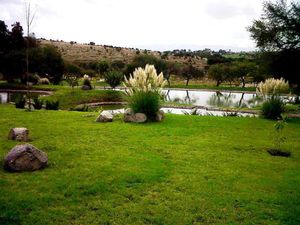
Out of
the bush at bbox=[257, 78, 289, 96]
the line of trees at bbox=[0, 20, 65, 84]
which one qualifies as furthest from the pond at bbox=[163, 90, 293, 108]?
the line of trees at bbox=[0, 20, 65, 84]

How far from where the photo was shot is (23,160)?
6227 millimetres

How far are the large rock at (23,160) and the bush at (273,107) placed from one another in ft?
38.2

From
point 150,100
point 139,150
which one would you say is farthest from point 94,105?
point 139,150

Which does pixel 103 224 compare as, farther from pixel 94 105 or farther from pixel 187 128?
pixel 94 105

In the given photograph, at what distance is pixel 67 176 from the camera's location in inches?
237

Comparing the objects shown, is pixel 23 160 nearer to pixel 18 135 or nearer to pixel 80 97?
pixel 18 135

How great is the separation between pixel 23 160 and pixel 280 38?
17.8 metres

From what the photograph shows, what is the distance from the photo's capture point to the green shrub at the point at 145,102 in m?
12.7

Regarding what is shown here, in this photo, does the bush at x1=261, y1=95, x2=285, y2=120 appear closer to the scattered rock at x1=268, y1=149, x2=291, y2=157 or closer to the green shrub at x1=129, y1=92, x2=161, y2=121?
the green shrub at x1=129, y1=92, x2=161, y2=121

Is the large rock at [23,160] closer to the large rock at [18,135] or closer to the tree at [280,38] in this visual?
the large rock at [18,135]

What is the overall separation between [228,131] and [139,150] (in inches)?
182

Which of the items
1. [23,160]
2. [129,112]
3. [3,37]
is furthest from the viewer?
[3,37]

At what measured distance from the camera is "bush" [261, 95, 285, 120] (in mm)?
15016

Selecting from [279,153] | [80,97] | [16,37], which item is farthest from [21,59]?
[279,153]
